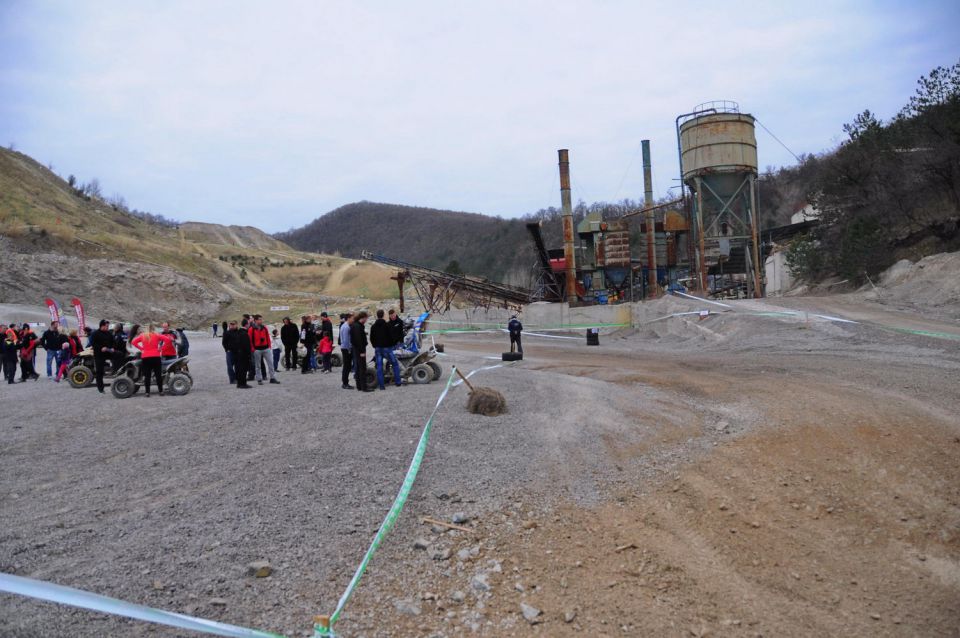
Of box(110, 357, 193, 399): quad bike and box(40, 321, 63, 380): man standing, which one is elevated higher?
box(40, 321, 63, 380): man standing

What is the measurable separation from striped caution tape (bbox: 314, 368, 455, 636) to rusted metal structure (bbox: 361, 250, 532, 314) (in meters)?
34.3

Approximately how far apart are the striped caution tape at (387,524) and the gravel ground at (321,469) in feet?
0.29

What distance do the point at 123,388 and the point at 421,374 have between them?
6344 mm

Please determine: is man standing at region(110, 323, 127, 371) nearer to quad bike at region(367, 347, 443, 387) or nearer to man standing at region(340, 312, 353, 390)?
man standing at region(340, 312, 353, 390)

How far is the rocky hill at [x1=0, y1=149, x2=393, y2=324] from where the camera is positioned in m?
51.1

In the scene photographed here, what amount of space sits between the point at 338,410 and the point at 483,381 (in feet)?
14.1

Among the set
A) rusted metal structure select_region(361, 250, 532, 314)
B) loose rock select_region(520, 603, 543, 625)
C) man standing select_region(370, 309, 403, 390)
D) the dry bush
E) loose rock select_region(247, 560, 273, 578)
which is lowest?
loose rock select_region(520, 603, 543, 625)

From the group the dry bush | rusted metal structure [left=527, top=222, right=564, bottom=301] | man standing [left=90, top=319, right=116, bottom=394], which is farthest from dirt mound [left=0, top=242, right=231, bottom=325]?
the dry bush

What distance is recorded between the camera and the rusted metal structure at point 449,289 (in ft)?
144

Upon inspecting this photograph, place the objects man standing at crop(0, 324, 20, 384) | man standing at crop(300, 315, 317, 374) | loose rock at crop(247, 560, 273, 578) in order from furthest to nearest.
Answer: man standing at crop(300, 315, 317, 374) → man standing at crop(0, 324, 20, 384) → loose rock at crop(247, 560, 273, 578)

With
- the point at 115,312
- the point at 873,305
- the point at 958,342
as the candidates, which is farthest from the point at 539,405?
the point at 115,312

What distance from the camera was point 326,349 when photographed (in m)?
18.8

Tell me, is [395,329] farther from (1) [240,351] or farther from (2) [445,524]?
(2) [445,524]

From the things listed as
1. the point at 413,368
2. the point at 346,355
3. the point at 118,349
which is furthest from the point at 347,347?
the point at 118,349
